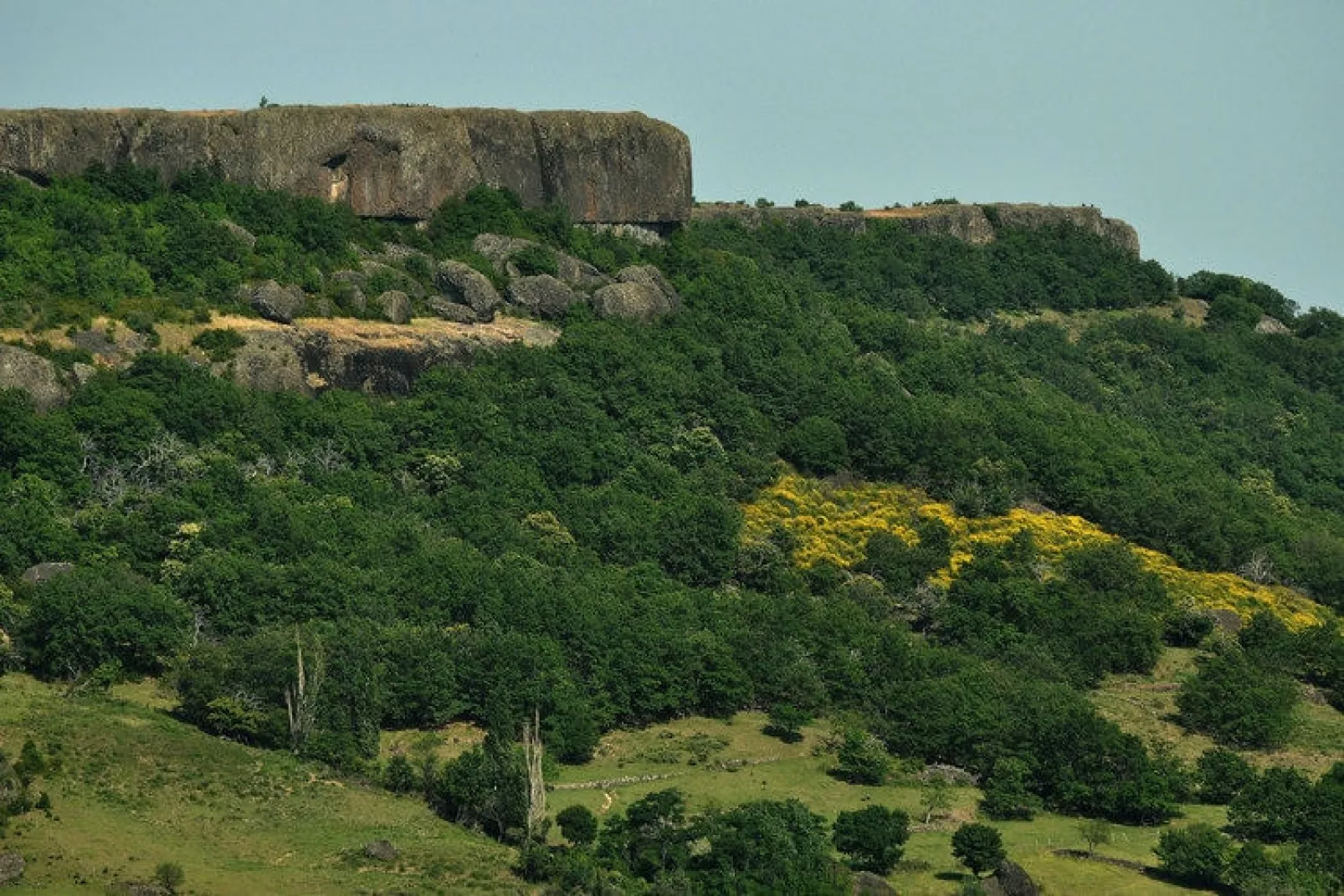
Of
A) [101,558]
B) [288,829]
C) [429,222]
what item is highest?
[429,222]

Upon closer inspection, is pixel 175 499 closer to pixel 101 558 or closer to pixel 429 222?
pixel 101 558

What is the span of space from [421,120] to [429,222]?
15.9 feet

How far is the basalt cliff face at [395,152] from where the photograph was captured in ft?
462

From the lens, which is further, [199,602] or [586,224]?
[586,224]

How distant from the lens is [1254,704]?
401ft

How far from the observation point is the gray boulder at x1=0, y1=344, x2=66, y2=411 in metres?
122

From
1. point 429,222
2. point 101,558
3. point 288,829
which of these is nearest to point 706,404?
point 429,222

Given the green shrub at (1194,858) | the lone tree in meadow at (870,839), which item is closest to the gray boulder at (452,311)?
the lone tree in meadow at (870,839)

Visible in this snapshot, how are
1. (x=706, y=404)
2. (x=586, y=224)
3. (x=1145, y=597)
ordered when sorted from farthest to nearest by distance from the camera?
(x=586, y=224) → (x=706, y=404) → (x=1145, y=597)

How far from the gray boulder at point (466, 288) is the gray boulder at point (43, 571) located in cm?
3420

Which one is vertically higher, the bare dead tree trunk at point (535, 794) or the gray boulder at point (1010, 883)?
the bare dead tree trunk at point (535, 794)

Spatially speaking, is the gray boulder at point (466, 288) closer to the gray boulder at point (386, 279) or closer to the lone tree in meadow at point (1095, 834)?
the gray boulder at point (386, 279)

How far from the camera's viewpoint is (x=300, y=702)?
10581cm

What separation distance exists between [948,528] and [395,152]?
32605mm
